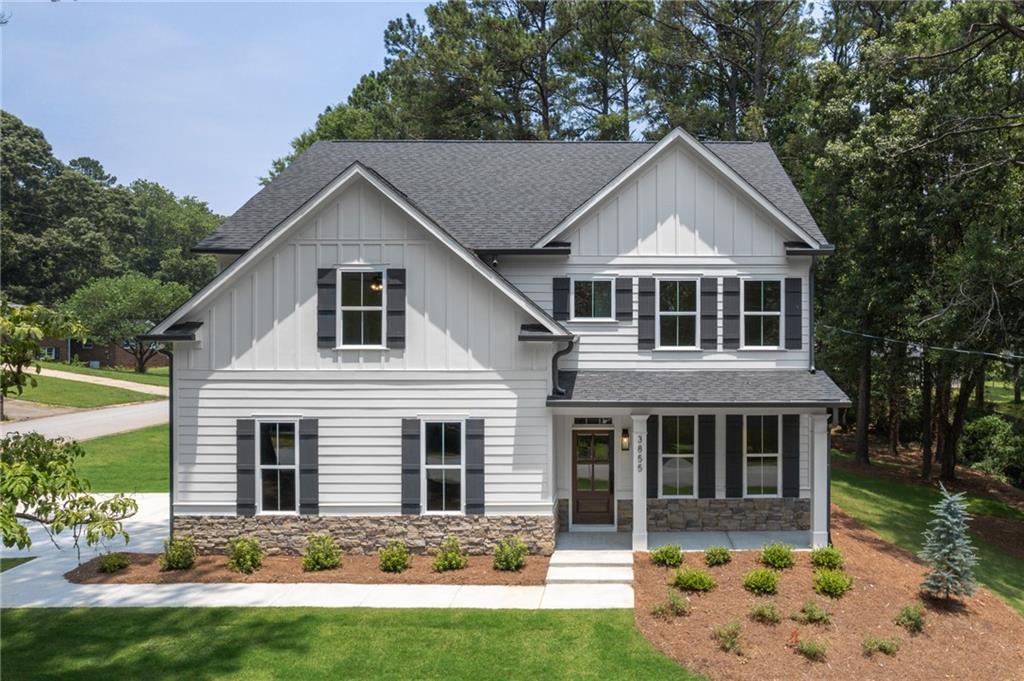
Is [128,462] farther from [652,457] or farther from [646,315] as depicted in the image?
[646,315]

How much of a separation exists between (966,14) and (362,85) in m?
40.6

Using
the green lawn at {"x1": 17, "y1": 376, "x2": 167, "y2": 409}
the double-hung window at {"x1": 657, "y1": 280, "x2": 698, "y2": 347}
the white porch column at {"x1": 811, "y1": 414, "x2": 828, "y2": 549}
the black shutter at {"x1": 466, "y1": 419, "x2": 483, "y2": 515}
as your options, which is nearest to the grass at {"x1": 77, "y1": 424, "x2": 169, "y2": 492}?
the green lawn at {"x1": 17, "y1": 376, "x2": 167, "y2": 409}

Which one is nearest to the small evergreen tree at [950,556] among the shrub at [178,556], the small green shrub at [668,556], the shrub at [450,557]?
the small green shrub at [668,556]

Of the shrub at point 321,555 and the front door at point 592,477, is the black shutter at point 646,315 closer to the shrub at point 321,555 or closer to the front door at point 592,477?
the front door at point 592,477

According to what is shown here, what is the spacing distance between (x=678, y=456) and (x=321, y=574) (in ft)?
25.5

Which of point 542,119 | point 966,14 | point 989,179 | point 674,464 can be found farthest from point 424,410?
point 542,119

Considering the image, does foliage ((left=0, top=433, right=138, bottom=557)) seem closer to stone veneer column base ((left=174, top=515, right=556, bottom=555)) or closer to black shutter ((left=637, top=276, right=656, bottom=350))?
stone veneer column base ((left=174, top=515, right=556, bottom=555))

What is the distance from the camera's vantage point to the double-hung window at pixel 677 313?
15.0m

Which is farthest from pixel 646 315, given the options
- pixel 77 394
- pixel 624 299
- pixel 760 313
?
pixel 77 394

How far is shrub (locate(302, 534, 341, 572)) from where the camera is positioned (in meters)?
12.7

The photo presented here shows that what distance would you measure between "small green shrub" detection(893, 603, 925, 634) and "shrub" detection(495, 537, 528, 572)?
6142 mm

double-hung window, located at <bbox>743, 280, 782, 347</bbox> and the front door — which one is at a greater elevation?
double-hung window, located at <bbox>743, 280, 782, 347</bbox>

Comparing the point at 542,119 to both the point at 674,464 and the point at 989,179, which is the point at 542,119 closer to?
the point at 989,179

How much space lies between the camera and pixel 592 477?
15117 mm
